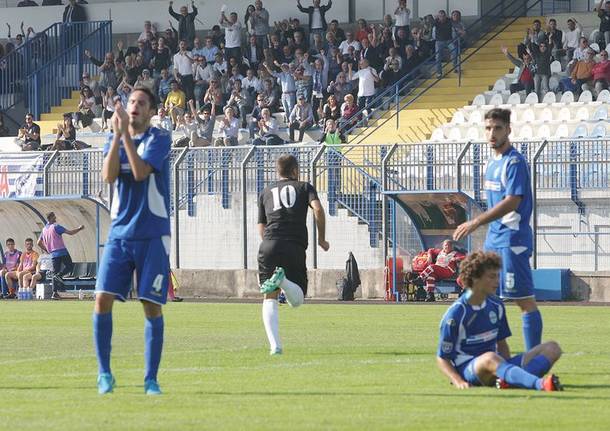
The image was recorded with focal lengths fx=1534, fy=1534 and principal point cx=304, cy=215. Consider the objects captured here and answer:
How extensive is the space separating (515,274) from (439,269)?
17.5 meters

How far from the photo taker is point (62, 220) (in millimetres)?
35031

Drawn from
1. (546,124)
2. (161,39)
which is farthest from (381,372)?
(161,39)

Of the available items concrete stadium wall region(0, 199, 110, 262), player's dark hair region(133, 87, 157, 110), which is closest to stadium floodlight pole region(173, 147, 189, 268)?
concrete stadium wall region(0, 199, 110, 262)

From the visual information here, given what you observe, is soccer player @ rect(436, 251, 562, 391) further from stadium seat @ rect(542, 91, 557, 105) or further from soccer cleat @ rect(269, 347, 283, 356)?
stadium seat @ rect(542, 91, 557, 105)

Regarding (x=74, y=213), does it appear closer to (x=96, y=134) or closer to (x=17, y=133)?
(x=96, y=134)

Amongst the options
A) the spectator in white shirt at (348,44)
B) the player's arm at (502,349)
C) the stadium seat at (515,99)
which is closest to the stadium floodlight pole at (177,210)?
the stadium seat at (515,99)

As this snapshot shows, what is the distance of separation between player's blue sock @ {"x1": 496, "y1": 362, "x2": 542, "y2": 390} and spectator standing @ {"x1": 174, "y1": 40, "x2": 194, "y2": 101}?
31.8 m

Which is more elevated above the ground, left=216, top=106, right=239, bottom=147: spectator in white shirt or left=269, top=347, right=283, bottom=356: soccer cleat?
left=216, top=106, right=239, bottom=147: spectator in white shirt

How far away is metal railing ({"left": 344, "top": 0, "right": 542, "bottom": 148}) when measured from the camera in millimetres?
37844

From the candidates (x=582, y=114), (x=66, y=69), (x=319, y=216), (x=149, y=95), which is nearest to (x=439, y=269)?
(x=582, y=114)

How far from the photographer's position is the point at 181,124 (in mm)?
Answer: 39688

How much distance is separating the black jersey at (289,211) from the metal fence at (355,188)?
561 inches

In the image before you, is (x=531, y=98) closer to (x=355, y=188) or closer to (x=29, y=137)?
(x=355, y=188)

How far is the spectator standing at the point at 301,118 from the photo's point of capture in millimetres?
37375
